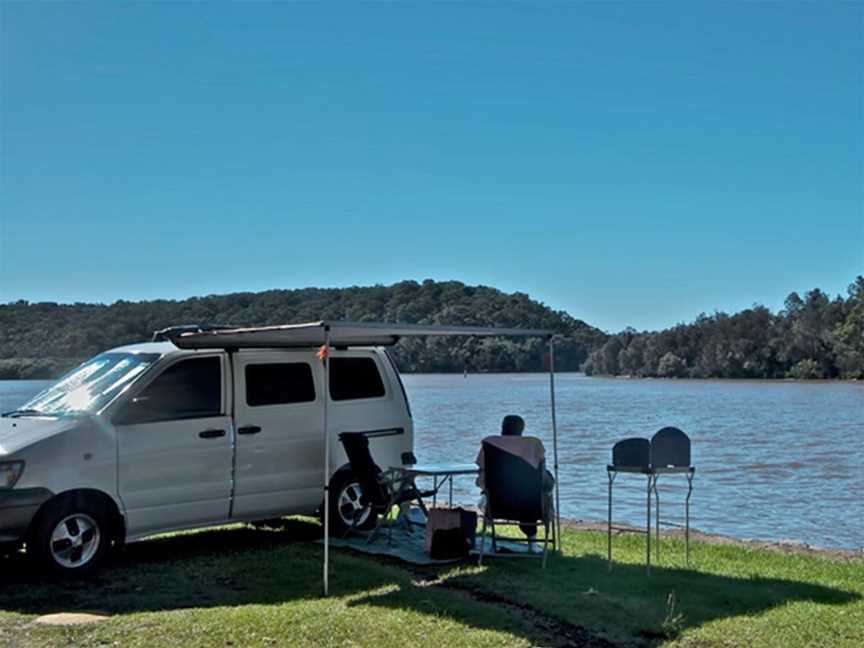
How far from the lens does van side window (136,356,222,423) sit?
26.9ft

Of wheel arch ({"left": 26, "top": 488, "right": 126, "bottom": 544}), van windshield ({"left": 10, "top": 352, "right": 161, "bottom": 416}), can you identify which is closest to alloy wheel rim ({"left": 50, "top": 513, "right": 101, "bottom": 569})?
wheel arch ({"left": 26, "top": 488, "right": 126, "bottom": 544})

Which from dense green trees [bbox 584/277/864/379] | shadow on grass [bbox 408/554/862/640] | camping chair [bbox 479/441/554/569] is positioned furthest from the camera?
dense green trees [bbox 584/277/864/379]

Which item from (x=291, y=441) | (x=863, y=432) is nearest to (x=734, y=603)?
(x=291, y=441)

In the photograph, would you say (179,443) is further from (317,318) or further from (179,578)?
(317,318)

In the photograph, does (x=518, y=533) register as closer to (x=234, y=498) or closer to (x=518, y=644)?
(x=234, y=498)

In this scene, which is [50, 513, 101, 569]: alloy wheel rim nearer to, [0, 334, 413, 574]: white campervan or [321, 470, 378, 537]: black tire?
[0, 334, 413, 574]: white campervan

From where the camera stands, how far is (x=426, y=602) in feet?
21.8

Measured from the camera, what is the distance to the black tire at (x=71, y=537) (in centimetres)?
738

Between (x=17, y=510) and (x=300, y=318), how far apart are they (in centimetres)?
1626

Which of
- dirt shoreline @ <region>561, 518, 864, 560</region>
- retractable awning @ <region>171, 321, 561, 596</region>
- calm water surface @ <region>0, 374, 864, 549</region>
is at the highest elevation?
retractable awning @ <region>171, 321, 561, 596</region>

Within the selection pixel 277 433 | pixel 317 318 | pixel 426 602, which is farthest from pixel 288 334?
pixel 317 318

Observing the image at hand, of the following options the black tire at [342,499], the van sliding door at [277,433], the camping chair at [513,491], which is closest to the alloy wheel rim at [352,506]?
the black tire at [342,499]

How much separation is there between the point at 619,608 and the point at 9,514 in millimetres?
4578

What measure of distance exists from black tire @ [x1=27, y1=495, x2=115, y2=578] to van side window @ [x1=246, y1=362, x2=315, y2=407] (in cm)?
171
